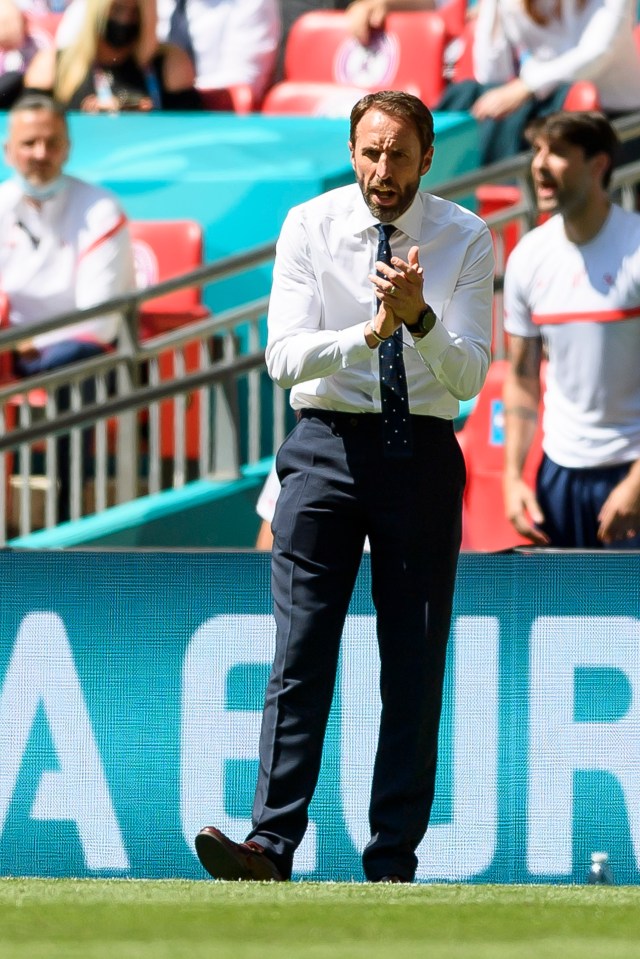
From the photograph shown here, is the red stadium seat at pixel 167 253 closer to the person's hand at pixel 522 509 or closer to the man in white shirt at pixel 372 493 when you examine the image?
the person's hand at pixel 522 509

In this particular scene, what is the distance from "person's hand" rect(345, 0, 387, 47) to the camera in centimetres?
1012

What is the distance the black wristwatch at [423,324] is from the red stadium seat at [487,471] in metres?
2.92

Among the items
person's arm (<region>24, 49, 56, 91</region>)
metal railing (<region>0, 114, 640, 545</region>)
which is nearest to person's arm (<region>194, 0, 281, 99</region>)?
person's arm (<region>24, 49, 56, 91</region>)

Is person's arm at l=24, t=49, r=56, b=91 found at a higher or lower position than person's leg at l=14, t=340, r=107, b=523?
higher

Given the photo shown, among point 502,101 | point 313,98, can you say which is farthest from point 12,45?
point 502,101

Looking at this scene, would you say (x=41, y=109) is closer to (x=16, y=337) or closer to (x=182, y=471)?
(x=16, y=337)

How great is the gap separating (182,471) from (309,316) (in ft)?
12.2

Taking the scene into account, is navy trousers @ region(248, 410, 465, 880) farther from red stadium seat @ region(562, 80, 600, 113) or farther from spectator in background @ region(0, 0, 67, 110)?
spectator in background @ region(0, 0, 67, 110)

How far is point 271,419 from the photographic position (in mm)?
8469

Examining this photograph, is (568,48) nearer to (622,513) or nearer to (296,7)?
(296,7)

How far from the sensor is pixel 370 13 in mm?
10164

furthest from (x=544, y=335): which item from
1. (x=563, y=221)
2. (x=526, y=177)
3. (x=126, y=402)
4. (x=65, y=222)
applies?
(x=65, y=222)

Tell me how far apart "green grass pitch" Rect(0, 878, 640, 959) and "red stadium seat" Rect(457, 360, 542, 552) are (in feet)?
9.52

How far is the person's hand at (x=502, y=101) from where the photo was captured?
28.7 feet
